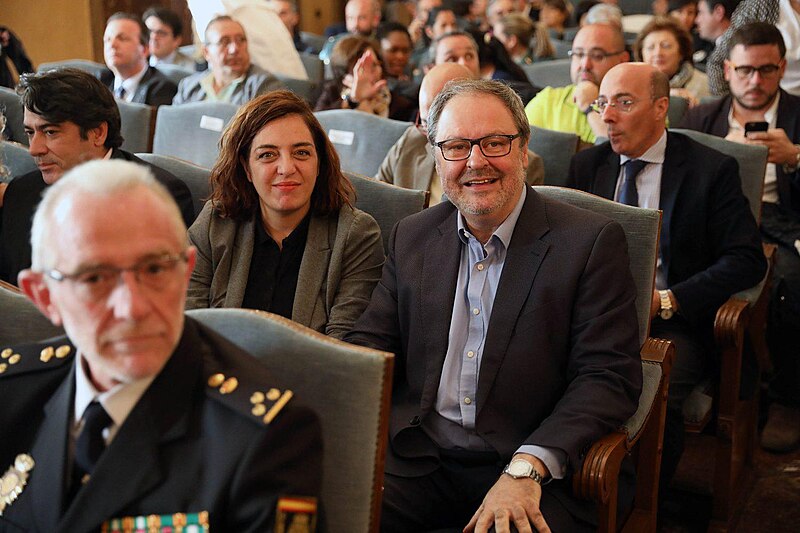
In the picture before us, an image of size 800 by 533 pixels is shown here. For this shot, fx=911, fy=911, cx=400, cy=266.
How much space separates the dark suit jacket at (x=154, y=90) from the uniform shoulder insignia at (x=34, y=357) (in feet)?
12.7

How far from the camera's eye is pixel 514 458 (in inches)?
66.1

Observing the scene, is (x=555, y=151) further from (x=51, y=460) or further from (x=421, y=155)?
(x=51, y=460)

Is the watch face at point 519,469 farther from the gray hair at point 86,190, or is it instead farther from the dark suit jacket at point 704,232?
the dark suit jacket at point 704,232

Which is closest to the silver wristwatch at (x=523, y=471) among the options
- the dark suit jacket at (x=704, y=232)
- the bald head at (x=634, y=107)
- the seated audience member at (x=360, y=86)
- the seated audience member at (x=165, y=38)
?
the dark suit jacket at (x=704, y=232)

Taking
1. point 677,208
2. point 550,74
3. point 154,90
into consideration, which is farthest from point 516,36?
point 677,208

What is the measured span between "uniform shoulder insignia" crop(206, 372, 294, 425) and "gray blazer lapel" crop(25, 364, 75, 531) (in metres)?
0.21

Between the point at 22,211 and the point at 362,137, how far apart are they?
130 cm

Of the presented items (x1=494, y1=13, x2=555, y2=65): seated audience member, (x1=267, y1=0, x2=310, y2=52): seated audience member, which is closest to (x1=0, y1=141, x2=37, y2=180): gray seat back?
(x1=494, y1=13, x2=555, y2=65): seated audience member

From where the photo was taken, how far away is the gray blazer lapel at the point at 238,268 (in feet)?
7.28

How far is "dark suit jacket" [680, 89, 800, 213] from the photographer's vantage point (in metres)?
3.30

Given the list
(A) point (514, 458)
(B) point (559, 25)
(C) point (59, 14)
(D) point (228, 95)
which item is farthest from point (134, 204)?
(B) point (559, 25)

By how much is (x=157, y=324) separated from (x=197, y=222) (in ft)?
3.84

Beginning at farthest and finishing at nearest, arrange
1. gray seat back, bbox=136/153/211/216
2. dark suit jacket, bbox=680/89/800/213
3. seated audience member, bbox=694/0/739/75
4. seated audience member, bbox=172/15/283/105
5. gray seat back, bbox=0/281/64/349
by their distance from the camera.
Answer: seated audience member, bbox=694/0/739/75 < seated audience member, bbox=172/15/283/105 < dark suit jacket, bbox=680/89/800/213 < gray seat back, bbox=136/153/211/216 < gray seat back, bbox=0/281/64/349

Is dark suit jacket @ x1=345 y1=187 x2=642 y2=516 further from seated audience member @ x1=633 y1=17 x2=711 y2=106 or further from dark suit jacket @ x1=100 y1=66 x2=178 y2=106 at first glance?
dark suit jacket @ x1=100 y1=66 x2=178 y2=106
